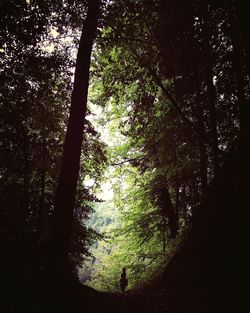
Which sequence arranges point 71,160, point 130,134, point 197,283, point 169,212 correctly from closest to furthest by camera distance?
1. point 197,283
2. point 71,160
3. point 130,134
4. point 169,212

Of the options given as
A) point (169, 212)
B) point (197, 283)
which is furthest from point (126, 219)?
point (197, 283)

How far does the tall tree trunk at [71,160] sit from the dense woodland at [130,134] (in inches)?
1.0

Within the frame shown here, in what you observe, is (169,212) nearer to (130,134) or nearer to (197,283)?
(130,134)

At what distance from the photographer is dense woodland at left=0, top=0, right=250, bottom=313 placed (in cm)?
569

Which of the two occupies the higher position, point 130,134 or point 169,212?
point 130,134

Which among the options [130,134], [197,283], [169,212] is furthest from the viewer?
[169,212]

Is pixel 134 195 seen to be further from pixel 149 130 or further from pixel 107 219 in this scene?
pixel 107 219

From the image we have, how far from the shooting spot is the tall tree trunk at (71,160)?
600 cm

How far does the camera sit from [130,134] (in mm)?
12094

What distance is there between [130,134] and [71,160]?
19.0 ft

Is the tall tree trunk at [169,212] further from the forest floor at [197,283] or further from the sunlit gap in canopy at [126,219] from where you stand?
the forest floor at [197,283]

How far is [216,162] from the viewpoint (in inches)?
351

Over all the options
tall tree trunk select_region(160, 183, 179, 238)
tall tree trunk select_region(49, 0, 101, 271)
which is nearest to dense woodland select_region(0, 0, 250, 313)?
tall tree trunk select_region(49, 0, 101, 271)

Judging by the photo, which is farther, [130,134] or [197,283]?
[130,134]
